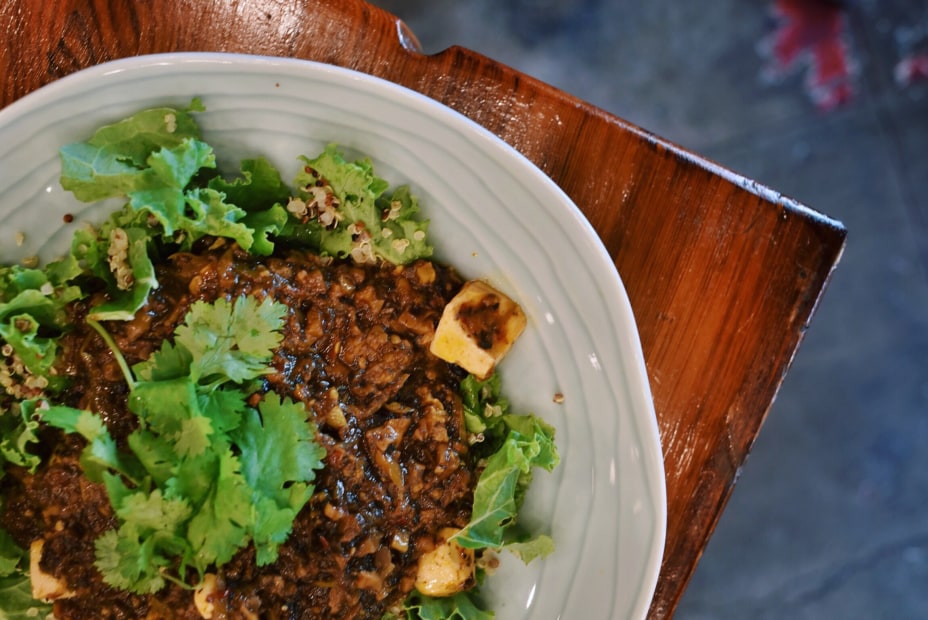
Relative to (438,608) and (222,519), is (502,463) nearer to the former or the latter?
(438,608)

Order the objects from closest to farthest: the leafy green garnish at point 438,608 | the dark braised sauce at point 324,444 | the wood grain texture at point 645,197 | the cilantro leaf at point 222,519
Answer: the cilantro leaf at point 222,519 < the dark braised sauce at point 324,444 < the leafy green garnish at point 438,608 < the wood grain texture at point 645,197

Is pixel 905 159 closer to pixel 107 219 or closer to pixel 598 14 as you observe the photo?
pixel 598 14

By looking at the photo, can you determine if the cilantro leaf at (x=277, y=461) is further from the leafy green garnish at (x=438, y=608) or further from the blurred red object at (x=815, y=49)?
the blurred red object at (x=815, y=49)

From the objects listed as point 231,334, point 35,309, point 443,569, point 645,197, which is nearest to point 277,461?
point 231,334

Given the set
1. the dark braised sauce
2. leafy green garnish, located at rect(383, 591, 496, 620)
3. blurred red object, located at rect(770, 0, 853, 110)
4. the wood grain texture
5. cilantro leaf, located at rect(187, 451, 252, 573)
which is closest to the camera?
cilantro leaf, located at rect(187, 451, 252, 573)

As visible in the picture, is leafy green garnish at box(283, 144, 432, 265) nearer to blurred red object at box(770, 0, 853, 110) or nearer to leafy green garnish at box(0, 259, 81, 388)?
leafy green garnish at box(0, 259, 81, 388)

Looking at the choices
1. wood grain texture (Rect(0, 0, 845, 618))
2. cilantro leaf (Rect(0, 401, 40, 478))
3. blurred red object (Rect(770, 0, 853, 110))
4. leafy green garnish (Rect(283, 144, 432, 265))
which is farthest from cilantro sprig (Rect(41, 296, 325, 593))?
blurred red object (Rect(770, 0, 853, 110))

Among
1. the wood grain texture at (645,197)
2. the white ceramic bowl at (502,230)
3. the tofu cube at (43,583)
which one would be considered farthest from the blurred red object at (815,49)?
the tofu cube at (43,583)
